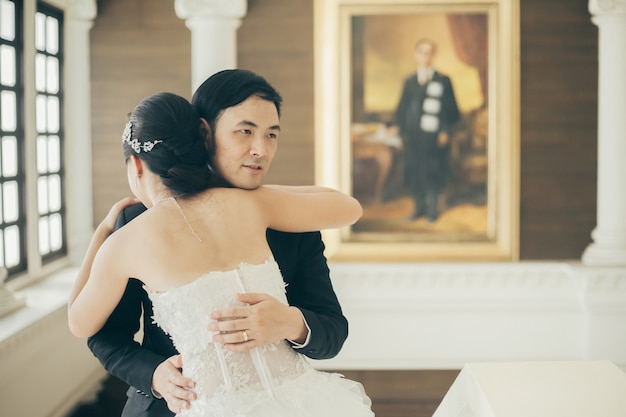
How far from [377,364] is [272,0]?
2785 millimetres

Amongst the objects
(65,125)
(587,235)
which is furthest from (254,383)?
(587,235)

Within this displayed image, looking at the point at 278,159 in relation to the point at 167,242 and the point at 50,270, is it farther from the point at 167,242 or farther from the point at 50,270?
the point at 167,242

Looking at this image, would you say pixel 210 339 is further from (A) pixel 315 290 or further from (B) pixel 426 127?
(B) pixel 426 127

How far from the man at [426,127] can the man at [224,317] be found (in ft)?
13.1

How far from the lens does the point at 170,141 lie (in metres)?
1.63

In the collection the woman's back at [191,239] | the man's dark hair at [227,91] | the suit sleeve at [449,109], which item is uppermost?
the suit sleeve at [449,109]

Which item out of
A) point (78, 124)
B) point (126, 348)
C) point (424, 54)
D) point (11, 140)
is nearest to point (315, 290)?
→ point (126, 348)

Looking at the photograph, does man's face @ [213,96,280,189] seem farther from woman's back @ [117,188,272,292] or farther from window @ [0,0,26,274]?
window @ [0,0,26,274]

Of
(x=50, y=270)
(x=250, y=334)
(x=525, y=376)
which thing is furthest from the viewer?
(x=50, y=270)

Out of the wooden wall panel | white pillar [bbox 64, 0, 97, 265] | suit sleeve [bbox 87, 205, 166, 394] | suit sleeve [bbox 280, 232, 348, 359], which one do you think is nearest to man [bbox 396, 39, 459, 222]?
the wooden wall panel

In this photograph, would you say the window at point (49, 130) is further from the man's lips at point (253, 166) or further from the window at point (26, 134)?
the man's lips at point (253, 166)

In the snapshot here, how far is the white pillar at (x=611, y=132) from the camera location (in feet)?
17.2

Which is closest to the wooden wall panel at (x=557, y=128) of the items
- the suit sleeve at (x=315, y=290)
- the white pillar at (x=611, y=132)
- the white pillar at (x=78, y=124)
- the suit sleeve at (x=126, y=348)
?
the white pillar at (x=611, y=132)

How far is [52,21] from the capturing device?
530 centimetres
